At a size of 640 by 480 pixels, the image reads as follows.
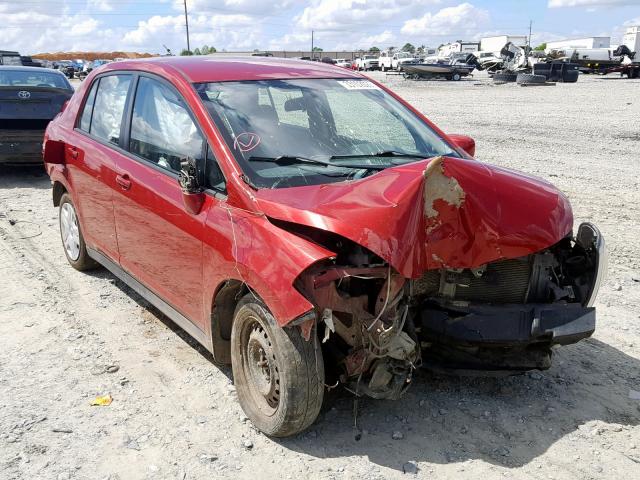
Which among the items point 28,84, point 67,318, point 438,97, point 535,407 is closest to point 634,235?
point 535,407

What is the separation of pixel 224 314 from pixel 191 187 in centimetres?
75

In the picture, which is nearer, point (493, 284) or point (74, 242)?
point (493, 284)

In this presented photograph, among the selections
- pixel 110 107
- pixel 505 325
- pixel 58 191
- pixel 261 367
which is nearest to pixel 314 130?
pixel 261 367

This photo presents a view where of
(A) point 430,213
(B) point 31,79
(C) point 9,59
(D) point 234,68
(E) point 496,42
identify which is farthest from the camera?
(E) point 496,42

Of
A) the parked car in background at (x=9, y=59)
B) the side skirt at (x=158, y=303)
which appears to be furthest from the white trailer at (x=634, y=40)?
the side skirt at (x=158, y=303)

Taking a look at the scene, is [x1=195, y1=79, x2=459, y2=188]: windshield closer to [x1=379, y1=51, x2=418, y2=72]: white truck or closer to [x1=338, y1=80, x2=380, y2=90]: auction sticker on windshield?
[x1=338, y1=80, x2=380, y2=90]: auction sticker on windshield

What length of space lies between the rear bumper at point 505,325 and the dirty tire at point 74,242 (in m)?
3.50

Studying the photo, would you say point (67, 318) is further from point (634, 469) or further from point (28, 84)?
point (28, 84)

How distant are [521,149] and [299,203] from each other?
10.2 m

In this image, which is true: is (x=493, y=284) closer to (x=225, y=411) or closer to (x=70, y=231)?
(x=225, y=411)

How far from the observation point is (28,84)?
395 inches

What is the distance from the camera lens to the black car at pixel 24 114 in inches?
367

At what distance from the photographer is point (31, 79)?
10273 mm

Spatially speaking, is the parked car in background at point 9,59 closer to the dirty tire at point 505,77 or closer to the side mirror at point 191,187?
the dirty tire at point 505,77
